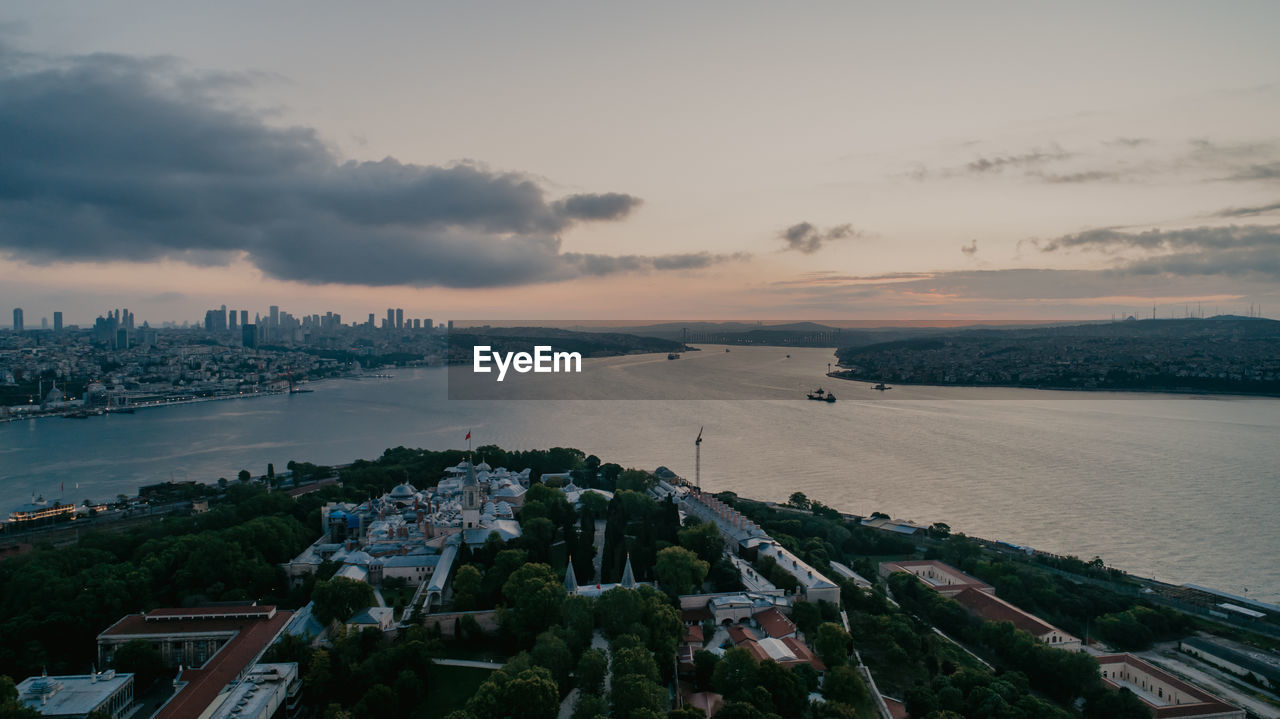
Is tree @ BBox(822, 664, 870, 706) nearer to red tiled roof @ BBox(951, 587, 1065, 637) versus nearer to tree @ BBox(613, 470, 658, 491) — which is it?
red tiled roof @ BBox(951, 587, 1065, 637)

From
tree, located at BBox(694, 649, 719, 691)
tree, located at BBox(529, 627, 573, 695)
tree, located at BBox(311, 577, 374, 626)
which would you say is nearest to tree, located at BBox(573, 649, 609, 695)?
tree, located at BBox(529, 627, 573, 695)

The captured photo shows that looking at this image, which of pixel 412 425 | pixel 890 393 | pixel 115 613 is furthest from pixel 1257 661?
pixel 890 393

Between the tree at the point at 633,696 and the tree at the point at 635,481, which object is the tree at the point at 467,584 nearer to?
the tree at the point at 633,696

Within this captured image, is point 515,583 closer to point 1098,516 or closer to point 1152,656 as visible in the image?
point 1152,656

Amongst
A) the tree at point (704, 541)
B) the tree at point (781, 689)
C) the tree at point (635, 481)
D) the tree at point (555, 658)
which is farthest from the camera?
the tree at point (635, 481)

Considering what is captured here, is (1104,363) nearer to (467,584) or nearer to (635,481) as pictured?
(635,481)

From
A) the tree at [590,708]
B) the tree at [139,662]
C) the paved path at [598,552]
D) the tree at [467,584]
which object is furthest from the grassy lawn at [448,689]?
the tree at [139,662]
